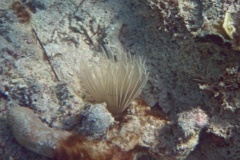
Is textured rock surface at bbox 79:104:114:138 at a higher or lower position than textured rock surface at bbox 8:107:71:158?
higher

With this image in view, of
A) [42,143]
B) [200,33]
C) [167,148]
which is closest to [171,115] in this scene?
[167,148]

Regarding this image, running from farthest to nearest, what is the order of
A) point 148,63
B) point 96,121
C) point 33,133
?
point 148,63
point 33,133
point 96,121

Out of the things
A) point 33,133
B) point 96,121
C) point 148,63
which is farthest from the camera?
point 148,63

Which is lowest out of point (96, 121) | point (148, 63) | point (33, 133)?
point (33, 133)

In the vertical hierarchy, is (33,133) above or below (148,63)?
below

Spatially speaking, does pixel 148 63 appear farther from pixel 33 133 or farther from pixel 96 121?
pixel 33 133

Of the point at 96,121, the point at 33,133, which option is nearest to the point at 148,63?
the point at 96,121

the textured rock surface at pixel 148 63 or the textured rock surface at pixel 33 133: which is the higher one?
the textured rock surface at pixel 148 63

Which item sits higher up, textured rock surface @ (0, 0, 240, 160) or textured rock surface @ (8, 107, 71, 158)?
textured rock surface @ (0, 0, 240, 160)

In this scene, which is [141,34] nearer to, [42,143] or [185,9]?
[185,9]

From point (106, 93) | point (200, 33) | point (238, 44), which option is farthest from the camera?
point (106, 93)

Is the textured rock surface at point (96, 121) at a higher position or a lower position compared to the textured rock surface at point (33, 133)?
higher
